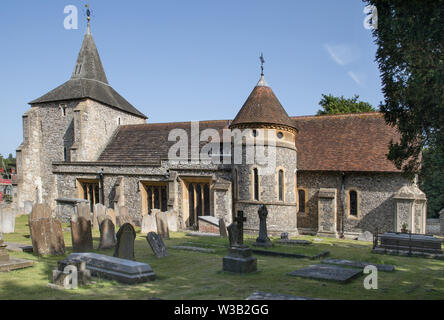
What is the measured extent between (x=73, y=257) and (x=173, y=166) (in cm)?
1164

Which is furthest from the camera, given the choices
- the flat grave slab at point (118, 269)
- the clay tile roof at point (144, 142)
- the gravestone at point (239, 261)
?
the clay tile roof at point (144, 142)

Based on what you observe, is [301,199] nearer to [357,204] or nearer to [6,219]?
[357,204]

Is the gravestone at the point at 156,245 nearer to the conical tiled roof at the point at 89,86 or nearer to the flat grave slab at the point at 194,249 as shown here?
the flat grave slab at the point at 194,249

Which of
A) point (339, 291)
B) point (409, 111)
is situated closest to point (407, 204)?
point (409, 111)

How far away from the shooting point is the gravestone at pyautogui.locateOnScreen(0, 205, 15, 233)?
618 inches

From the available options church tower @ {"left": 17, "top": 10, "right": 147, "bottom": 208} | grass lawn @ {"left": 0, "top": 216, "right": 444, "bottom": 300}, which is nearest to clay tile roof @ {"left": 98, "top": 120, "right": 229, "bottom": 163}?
church tower @ {"left": 17, "top": 10, "right": 147, "bottom": 208}

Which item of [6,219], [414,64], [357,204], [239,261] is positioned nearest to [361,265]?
[239,261]

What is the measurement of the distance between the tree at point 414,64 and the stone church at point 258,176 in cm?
911

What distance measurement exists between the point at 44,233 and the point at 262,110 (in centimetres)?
1157

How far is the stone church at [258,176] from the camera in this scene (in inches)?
697

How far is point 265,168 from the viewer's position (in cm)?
1761

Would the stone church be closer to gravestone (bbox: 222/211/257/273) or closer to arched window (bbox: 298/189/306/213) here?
arched window (bbox: 298/189/306/213)

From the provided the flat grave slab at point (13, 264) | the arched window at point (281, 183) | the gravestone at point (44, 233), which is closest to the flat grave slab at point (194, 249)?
the gravestone at point (44, 233)

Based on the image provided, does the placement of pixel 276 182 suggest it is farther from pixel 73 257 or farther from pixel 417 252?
pixel 73 257
